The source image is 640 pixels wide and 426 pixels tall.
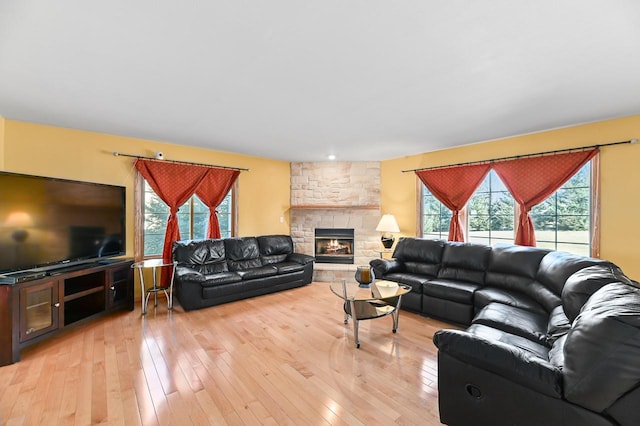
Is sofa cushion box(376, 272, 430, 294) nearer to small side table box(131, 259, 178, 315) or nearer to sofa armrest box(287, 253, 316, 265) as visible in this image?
sofa armrest box(287, 253, 316, 265)

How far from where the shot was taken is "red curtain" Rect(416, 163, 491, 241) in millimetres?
4465

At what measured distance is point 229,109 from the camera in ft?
9.98

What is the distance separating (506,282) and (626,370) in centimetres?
234

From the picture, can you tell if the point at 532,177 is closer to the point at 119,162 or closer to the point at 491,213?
the point at 491,213

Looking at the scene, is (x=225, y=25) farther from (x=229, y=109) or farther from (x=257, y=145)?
(x=257, y=145)

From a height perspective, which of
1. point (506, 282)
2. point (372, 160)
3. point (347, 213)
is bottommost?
point (506, 282)

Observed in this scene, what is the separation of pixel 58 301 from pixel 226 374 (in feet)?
7.03

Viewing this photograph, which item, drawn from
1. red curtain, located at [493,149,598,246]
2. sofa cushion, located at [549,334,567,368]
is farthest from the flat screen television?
red curtain, located at [493,149,598,246]

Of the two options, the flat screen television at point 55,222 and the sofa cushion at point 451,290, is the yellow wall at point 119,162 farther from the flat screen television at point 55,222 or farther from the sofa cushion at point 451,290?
the sofa cushion at point 451,290

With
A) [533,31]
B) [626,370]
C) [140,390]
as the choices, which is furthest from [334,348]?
[533,31]

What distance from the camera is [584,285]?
2.01 metres

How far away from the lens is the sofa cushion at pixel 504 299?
2.79m

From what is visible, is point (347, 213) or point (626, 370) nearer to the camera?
point (626, 370)

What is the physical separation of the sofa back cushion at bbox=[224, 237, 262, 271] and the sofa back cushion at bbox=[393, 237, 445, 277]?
255 cm
